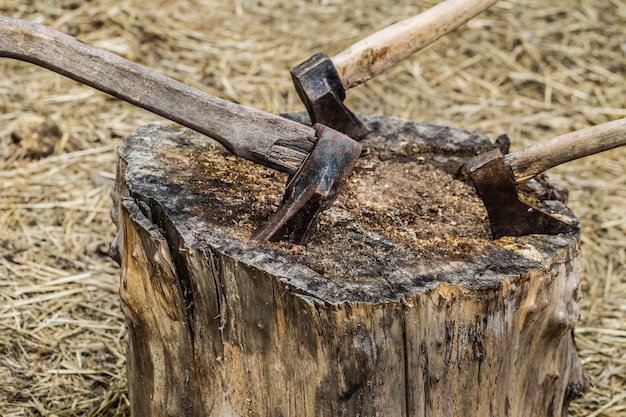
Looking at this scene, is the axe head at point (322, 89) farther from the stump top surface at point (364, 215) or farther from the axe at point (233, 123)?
the axe at point (233, 123)

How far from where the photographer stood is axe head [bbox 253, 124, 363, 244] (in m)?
2.14

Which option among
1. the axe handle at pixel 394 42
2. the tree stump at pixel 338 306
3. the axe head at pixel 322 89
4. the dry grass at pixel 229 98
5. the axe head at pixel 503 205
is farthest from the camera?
the dry grass at pixel 229 98

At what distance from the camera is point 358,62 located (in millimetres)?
2770

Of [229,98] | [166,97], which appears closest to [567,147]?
[166,97]

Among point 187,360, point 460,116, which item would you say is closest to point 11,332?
point 187,360

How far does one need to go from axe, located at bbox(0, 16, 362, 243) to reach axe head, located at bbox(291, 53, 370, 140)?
446 millimetres

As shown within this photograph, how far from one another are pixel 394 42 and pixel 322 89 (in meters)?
0.36

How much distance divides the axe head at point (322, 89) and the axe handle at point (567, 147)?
26.9 inches

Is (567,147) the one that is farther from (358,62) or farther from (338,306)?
(338,306)

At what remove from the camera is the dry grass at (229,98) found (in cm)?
325

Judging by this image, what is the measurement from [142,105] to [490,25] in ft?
14.2

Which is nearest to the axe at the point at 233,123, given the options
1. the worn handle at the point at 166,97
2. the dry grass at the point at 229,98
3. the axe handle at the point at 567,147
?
the worn handle at the point at 166,97

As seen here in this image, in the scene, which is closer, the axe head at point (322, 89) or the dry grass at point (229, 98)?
the axe head at point (322, 89)

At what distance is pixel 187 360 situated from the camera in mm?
2211
